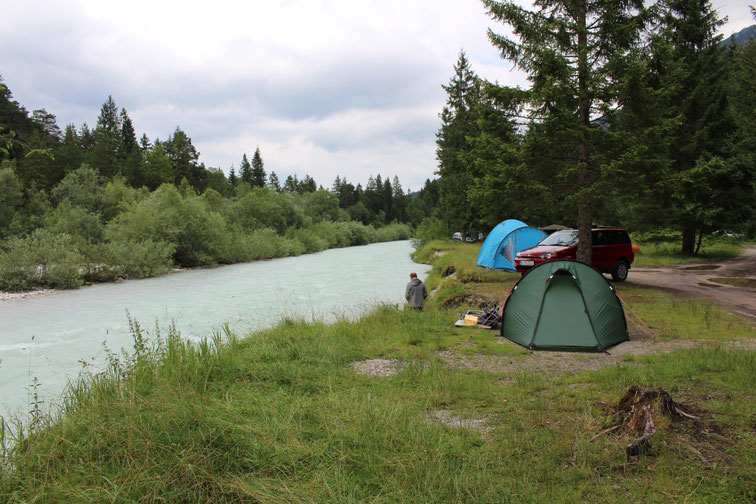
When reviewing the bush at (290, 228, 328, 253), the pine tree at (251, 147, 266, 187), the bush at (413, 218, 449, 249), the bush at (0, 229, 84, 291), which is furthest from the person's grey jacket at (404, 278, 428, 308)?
the pine tree at (251, 147, 266, 187)

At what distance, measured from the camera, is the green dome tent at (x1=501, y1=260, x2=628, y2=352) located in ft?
26.7

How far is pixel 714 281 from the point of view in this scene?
1465cm

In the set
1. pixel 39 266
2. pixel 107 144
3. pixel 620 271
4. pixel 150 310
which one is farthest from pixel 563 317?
pixel 107 144

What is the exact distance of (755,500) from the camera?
3031 millimetres

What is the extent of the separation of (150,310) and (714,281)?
2086cm

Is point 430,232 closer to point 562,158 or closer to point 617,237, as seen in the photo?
point 617,237

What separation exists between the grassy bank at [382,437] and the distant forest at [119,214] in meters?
2.47

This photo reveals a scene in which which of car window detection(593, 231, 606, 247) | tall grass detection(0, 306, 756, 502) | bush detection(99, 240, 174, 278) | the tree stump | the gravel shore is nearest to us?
tall grass detection(0, 306, 756, 502)

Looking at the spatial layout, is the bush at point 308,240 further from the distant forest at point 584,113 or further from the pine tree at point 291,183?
the pine tree at point 291,183

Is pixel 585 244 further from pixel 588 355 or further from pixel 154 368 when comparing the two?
pixel 154 368

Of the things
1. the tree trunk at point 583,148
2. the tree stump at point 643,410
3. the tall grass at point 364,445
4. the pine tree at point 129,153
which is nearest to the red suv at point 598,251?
the tree trunk at point 583,148

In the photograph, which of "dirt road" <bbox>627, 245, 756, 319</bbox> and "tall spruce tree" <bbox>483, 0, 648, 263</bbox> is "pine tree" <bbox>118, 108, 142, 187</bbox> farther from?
"dirt road" <bbox>627, 245, 756, 319</bbox>

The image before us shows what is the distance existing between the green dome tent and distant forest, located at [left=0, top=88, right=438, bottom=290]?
8.22 m

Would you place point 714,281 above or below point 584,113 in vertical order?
below
